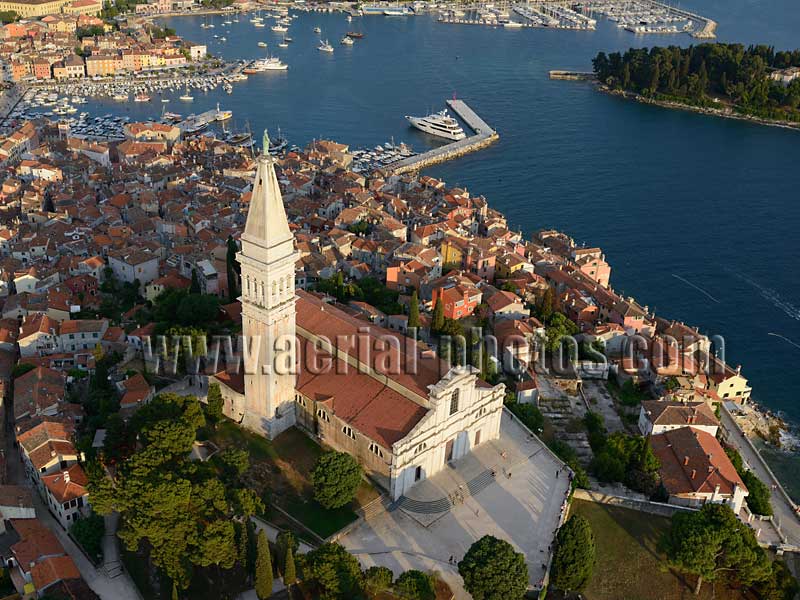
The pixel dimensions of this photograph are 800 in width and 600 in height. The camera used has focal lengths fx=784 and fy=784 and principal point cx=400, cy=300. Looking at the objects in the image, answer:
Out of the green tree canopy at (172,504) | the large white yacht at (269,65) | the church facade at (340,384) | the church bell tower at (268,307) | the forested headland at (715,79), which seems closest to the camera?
the green tree canopy at (172,504)

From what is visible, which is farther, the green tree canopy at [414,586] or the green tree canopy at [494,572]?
the green tree canopy at [414,586]

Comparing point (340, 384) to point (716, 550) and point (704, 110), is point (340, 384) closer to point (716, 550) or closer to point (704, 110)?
point (716, 550)

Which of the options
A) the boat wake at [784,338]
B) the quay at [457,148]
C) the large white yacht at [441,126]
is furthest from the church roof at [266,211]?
the large white yacht at [441,126]

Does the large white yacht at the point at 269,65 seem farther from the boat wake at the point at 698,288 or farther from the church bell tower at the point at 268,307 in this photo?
the church bell tower at the point at 268,307

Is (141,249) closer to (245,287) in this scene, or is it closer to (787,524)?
(245,287)

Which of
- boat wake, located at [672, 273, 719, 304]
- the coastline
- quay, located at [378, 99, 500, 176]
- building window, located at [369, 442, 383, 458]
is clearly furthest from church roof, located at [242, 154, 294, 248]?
the coastline

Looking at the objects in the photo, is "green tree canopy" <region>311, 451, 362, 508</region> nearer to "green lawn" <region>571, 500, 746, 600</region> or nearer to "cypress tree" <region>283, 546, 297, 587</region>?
"cypress tree" <region>283, 546, 297, 587</region>
